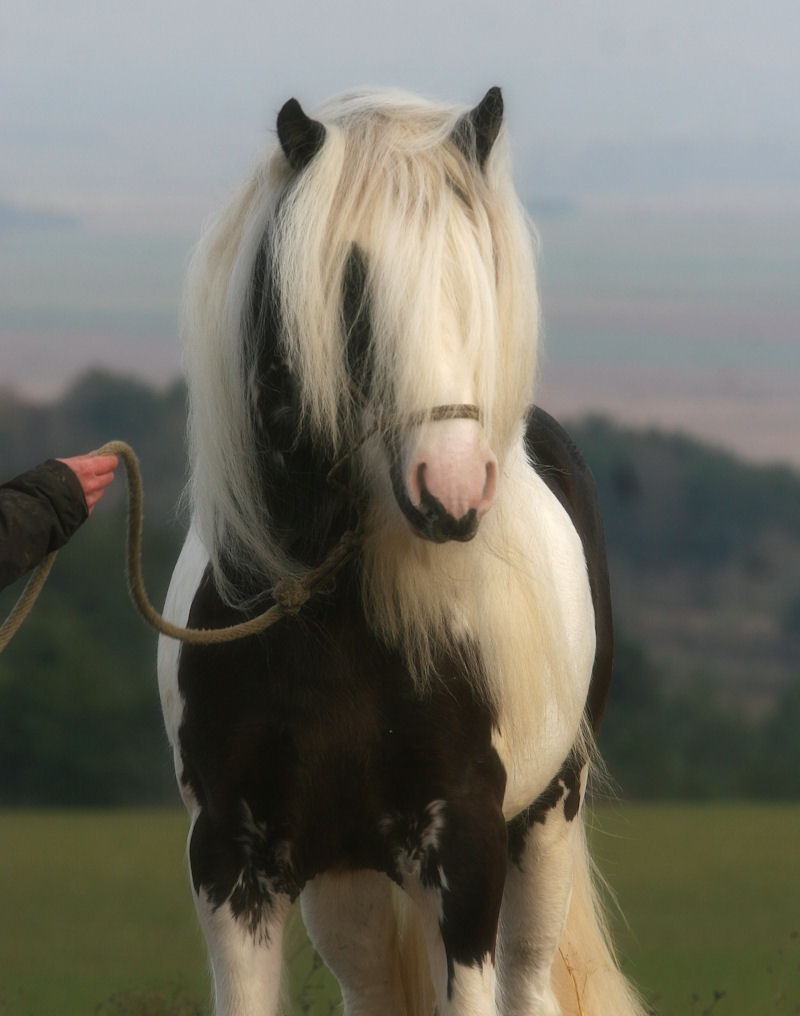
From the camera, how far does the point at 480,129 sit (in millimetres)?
2936

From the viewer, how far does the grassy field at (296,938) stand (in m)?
6.22

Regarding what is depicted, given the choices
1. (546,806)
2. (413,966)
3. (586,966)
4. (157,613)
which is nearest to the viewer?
(157,613)

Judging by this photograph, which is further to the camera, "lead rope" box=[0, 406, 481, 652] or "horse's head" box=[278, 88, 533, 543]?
"lead rope" box=[0, 406, 481, 652]

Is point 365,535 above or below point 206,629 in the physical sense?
above

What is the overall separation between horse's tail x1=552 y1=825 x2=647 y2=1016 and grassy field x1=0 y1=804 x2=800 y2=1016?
0.83 feet

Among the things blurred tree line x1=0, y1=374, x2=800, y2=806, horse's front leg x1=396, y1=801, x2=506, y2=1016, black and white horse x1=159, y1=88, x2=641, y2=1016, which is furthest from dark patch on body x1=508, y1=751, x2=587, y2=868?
blurred tree line x1=0, y1=374, x2=800, y2=806

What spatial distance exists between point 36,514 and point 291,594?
520mm

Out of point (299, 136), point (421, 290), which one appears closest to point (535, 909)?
point (421, 290)

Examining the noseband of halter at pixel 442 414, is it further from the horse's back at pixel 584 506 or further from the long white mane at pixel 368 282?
the horse's back at pixel 584 506

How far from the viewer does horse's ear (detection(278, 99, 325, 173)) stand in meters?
2.84

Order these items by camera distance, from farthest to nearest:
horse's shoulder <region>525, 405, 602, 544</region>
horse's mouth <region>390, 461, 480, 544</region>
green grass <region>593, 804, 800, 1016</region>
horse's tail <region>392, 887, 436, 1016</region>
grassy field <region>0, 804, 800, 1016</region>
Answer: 1. green grass <region>593, 804, 800, 1016</region>
2. grassy field <region>0, 804, 800, 1016</region>
3. horse's shoulder <region>525, 405, 602, 544</region>
4. horse's tail <region>392, 887, 436, 1016</region>
5. horse's mouth <region>390, 461, 480, 544</region>

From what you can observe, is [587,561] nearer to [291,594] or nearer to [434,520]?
[291,594]

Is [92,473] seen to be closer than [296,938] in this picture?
Yes

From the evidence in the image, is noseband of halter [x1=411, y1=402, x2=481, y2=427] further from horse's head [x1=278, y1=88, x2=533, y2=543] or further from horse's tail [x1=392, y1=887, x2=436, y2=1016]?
horse's tail [x1=392, y1=887, x2=436, y2=1016]
